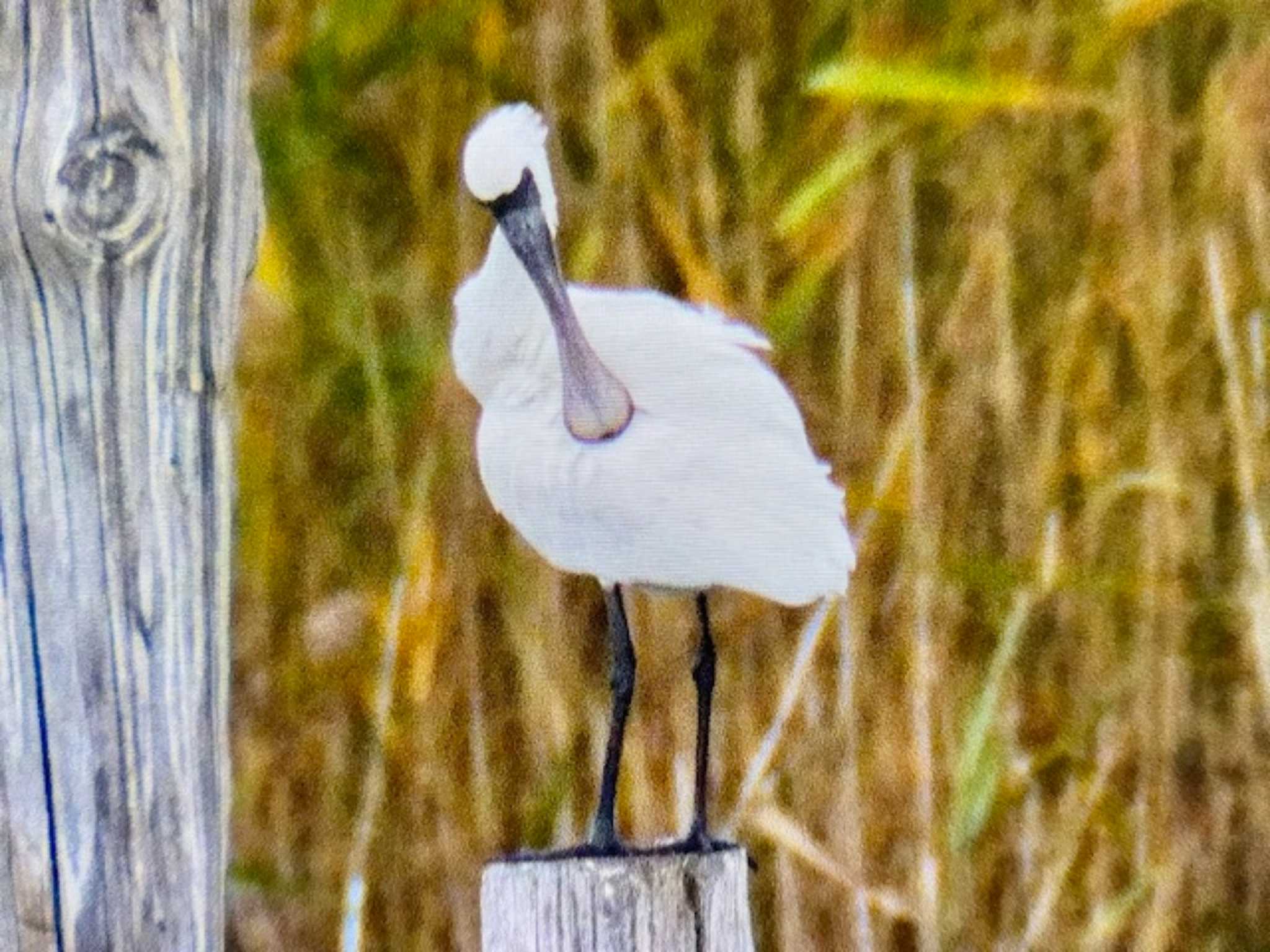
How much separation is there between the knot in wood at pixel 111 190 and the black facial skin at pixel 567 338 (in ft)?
0.97

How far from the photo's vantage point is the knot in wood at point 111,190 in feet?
2.11

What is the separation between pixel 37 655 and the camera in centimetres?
67

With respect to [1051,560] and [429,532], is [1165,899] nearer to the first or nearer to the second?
[1051,560]

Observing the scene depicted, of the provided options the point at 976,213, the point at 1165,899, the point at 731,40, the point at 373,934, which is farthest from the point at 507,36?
the point at 1165,899

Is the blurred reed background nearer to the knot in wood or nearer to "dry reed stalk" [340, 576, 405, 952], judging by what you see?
"dry reed stalk" [340, 576, 405, 952]

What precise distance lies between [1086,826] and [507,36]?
27.5 inches

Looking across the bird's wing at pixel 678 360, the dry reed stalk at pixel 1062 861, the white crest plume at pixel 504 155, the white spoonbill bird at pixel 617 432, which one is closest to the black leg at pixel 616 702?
the white spoonbill bird at pixel 617 432

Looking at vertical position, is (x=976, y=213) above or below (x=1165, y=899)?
above

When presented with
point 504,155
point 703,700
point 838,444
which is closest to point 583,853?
point 703,700

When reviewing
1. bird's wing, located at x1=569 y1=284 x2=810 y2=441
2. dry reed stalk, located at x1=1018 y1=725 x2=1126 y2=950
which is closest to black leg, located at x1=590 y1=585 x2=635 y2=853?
bird's wing, located at x1=569 y1=284 x2=810 y2=441

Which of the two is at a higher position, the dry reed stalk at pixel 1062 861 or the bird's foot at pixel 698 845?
the bird's foot at pixel 698 845

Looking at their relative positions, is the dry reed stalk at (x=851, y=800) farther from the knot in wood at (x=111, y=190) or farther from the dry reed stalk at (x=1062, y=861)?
the knot in wood at (x=111, y=190)

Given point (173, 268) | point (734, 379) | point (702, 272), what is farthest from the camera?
point (702, 272)

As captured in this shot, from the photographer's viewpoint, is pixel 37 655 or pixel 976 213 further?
pixel 976 213
